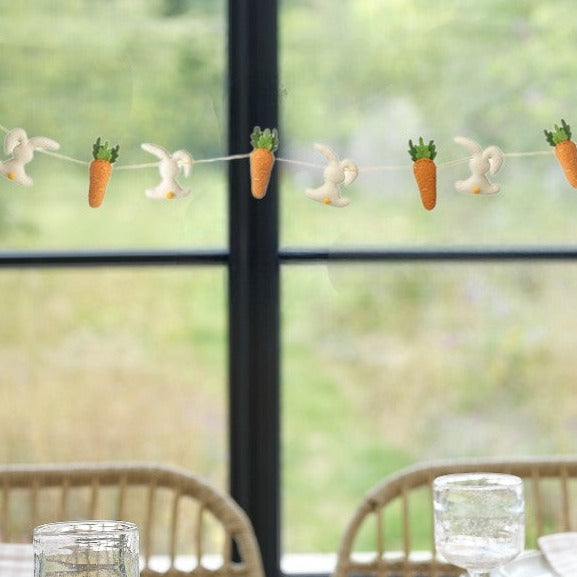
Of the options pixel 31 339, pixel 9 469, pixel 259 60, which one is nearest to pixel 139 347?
pixel 31 339

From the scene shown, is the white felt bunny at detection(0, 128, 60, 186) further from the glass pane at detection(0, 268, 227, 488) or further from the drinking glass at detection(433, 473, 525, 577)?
the glass pane at detection(0, 268, 227, 488)

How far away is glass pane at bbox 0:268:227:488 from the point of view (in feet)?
7.32

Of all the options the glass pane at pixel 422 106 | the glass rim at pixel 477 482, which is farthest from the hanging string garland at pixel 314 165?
the glass pane at pixel 422 106

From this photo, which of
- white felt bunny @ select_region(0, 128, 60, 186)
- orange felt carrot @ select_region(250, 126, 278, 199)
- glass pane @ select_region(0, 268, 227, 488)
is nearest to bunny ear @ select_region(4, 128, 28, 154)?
white felt bunny @ select_region(0, 128, 60, 186)

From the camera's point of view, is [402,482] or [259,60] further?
[259,60]

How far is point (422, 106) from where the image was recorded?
2.28 metres

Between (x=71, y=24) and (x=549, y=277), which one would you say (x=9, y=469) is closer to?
(x=71, y=24)

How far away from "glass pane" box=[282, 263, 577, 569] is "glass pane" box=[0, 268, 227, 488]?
0.48 ft

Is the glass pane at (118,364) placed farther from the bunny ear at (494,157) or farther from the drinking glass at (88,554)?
the drinking glass at (88,554)

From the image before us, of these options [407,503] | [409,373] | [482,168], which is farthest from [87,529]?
[409,373]

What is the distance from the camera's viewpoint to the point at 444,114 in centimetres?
228

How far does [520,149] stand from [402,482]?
709 mm

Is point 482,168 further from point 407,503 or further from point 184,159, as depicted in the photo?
point 407,503

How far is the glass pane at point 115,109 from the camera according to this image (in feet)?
7.29
